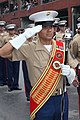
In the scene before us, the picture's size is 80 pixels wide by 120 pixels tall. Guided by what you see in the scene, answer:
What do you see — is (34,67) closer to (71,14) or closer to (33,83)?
(33,83)

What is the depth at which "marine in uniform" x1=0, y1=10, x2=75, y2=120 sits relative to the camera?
3.74 metres

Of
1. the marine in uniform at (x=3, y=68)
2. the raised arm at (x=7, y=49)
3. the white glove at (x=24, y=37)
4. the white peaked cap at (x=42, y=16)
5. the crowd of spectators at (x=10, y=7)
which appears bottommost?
the crowd of spectators at (x=10, y=7)

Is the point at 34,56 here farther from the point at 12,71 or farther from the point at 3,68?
the point at 3,68

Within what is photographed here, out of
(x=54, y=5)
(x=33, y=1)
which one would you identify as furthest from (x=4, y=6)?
(x=54, y=5)

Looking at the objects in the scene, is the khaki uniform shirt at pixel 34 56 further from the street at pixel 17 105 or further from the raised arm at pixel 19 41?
the street at pixel 17 105

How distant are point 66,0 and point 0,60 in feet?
80.8

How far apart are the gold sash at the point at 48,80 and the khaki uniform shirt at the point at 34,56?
1.9 inches

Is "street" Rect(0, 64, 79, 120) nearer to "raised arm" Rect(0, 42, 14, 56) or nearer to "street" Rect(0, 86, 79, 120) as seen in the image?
"street" Rect(0, 86, 79, 120)

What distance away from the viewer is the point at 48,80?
3.80m

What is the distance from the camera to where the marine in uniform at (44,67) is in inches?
147

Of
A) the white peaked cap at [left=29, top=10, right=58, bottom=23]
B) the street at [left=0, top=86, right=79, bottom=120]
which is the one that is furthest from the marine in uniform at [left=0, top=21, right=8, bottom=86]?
the white peaked cap at [left=29, top=10, right=58, bottom=23]

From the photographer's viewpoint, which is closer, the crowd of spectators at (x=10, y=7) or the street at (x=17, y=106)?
the street at (x=17, y=106)

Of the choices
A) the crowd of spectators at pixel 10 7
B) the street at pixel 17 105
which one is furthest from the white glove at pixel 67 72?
the crowd of spectators at pixel 10 7

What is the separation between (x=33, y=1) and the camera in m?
42.1
